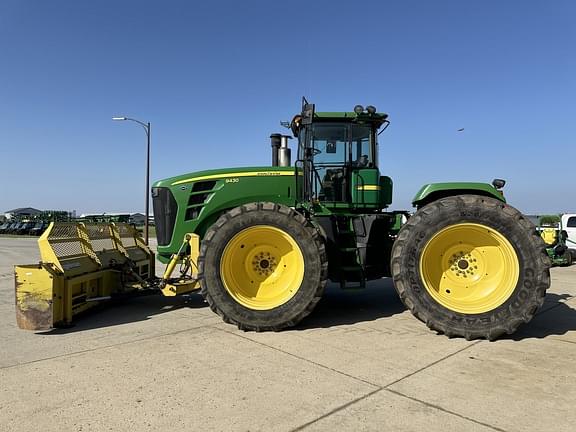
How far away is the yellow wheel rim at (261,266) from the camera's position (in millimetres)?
5215

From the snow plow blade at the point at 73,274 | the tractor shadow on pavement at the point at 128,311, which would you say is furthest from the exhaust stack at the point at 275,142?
the snow plow blade at the point at 73,274

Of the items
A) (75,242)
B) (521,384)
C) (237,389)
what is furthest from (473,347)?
(75,242)

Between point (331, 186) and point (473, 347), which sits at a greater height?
point (331, 186)

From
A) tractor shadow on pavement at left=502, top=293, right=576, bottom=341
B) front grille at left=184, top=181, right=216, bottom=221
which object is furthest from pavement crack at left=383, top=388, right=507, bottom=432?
front grille at left=184, top=181, right=216, bottom=221

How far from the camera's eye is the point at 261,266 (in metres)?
5.45

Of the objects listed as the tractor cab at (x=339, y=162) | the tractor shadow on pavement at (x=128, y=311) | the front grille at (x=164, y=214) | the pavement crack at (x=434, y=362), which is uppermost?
the tractor cab at (x=339, y=162)

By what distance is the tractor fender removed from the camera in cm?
532

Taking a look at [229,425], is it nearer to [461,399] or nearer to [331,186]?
[461,399]

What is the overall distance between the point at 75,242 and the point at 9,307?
70.9 inches

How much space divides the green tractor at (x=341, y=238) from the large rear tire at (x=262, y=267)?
0.01 m

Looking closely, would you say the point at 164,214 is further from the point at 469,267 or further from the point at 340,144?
the point at 469,267

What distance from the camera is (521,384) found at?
11.4 feet

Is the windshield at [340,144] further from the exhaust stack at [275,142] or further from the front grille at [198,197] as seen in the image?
the front grille at [198,197]

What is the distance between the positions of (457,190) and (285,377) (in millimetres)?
3464
